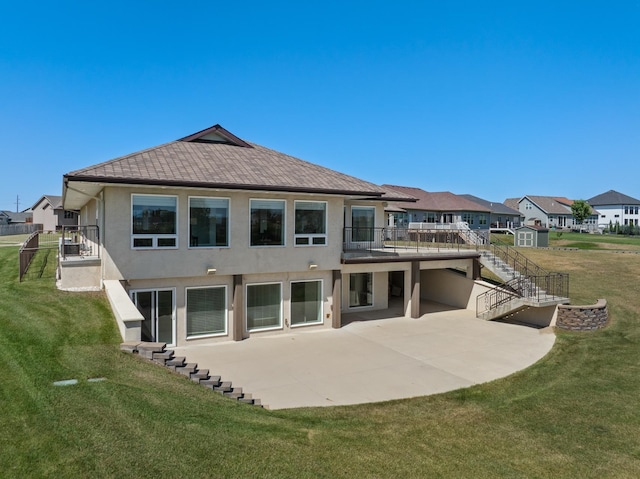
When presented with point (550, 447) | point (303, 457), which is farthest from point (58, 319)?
point (550, 447)

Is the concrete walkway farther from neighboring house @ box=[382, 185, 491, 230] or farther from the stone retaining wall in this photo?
neighboring house @ box=[382, 185, 491, 230]

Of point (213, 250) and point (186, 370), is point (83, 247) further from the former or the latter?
point (186, 370)

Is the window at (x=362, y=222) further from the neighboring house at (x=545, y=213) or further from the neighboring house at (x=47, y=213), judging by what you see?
the neighboring house at (x=545, y=213)

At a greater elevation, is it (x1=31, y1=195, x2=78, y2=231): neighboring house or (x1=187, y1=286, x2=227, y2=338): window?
(x1=31, y1=195, x2=78, y2=231): neighboring house

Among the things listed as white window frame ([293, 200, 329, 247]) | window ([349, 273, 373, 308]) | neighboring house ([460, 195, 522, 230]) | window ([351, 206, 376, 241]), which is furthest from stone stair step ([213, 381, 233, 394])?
neighboring house ([460, 195, 522, 230])

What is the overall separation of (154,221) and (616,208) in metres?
101

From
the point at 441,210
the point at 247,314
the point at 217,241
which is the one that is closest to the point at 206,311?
the point at 247,314

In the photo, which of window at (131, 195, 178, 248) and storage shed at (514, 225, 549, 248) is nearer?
window at (131, 195, 178, 248)

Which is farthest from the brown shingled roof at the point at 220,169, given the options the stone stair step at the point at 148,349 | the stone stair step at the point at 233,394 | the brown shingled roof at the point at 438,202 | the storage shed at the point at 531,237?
the brown shingled roof at the point at 438,202

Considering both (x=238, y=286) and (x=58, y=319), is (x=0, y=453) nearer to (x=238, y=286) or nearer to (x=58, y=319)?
(x=58, y=319)

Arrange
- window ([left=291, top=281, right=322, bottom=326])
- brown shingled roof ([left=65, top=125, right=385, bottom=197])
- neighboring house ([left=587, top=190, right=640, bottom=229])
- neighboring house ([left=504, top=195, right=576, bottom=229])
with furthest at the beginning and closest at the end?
neighboring house ([left=587, top=190, right=640, bottom=229]), neighboring house ([left=504, top=195, right=576, bottom=229]), window ([left=291, top=281, right=322, bottom=326]), brown shingled roof ([left=65, top=125, right=385, bottom=197])

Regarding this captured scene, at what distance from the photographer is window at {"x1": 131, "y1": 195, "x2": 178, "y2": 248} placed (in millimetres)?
12867

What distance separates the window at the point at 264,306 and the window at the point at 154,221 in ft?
11.2

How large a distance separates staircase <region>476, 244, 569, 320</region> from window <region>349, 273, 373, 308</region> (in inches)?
204
